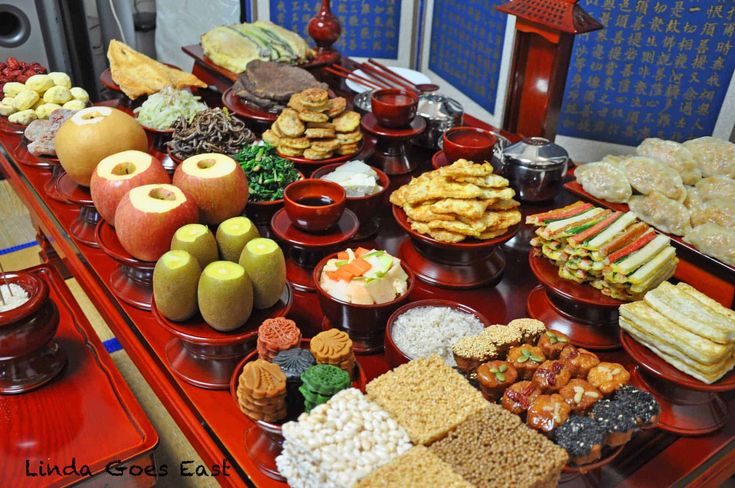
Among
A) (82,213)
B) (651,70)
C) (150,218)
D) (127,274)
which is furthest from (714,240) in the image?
(651,70)

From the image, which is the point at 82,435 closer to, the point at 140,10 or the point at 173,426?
the point at 173,426

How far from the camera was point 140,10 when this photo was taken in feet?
16.0

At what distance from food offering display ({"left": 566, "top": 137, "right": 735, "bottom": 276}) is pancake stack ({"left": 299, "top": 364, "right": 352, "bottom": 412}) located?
1070mm

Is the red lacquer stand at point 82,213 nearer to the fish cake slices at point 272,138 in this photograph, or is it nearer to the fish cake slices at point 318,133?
the fish cake slices at point 272,138

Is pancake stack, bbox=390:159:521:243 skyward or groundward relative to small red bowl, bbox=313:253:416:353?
skyward

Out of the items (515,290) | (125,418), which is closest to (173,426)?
(125,418)

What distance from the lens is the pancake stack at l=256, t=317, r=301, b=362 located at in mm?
1160

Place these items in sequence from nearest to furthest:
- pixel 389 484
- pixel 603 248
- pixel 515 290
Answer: pixel 389 484
pixel 603 248
pixel 515 290

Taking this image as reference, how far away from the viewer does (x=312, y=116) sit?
198 cm

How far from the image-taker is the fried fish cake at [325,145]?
1967mm

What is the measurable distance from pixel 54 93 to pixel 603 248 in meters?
2.06

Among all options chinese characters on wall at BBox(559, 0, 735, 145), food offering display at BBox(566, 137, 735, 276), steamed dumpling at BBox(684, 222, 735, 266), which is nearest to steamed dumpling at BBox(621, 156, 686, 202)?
food offering display at BBox(566, 137, 735, 276)

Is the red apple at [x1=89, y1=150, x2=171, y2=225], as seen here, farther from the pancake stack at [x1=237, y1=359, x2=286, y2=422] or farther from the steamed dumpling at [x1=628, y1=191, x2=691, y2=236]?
the steamed dumpling at [x1=628, y1=191, x2=691, y2=236]

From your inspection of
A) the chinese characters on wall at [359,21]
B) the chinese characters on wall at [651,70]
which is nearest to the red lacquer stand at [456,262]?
the chinese characters on wall at [651,70]
